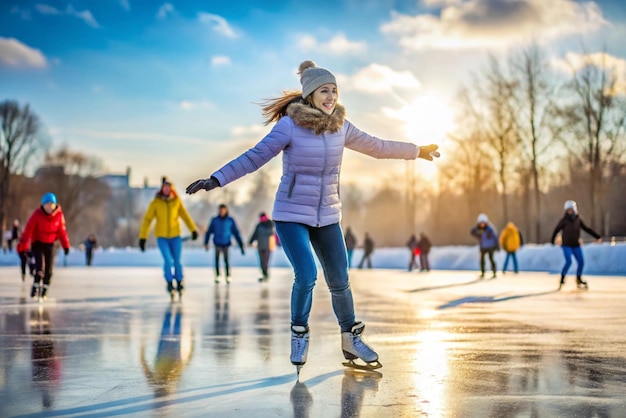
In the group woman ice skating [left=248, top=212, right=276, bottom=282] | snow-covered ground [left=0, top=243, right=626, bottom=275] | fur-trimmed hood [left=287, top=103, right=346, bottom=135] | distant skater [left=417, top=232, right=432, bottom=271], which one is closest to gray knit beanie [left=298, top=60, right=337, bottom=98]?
fur-trimmed hood [left=287, top=103, right=346, bottom=135]

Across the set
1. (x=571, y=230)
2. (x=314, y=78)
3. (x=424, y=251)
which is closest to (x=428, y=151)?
(x=314, y=78)

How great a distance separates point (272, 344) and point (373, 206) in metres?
81.0

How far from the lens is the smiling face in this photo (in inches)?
194

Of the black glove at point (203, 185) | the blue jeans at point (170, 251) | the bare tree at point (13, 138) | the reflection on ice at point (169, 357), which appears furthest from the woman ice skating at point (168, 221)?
the bare tree at point (13, 138)

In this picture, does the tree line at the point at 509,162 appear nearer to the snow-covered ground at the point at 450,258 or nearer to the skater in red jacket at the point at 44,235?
the snow-covered ground at the point at 450,258

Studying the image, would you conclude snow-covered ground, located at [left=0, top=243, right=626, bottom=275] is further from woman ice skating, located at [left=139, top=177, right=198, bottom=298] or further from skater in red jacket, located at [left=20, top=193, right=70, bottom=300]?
skater in red jacket, located at [left=20, top=193, right=70, bottom=300]

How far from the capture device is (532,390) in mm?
4031

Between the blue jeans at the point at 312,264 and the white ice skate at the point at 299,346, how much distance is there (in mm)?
70

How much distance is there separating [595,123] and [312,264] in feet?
112

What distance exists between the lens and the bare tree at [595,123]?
3512 centimetres

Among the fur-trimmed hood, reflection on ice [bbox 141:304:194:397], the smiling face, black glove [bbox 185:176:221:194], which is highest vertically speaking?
the smiling face

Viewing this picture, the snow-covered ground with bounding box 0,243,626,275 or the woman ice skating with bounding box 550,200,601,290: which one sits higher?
the woman ice skating with bounding box 550,200,601,290

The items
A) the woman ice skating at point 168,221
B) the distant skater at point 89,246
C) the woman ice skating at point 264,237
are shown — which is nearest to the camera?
the woman ice skating at point 168,221

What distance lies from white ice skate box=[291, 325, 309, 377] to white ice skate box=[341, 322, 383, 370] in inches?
11.8
